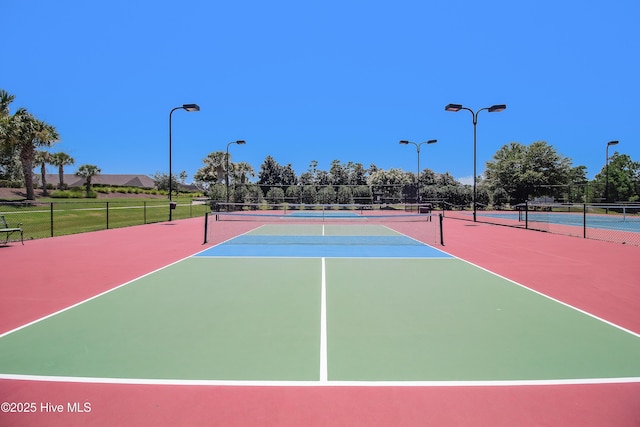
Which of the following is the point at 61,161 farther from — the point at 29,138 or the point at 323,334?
the point at 323,334

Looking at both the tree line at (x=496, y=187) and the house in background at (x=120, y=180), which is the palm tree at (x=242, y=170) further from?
the house in background at (x=120, y=180)

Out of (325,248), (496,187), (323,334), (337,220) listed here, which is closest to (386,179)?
(496,187)

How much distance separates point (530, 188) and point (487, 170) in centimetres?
1204

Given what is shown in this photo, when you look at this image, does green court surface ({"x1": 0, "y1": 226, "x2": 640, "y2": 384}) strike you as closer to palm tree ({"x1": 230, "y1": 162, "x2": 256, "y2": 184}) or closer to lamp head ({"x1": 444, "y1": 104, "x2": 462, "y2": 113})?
lamp head ({"x1": 444, "y1": 104, "x2": 462, "y2": 113})

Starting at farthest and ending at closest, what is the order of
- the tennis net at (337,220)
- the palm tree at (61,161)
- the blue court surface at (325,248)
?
the palm tree at (61,161), the tennis net at (337,220), the blue court surface at (325,248)

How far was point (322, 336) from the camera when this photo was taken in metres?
4.82

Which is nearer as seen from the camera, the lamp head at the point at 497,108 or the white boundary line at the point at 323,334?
the white boundary line at the point at 323,334

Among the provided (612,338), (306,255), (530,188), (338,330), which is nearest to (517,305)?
(612,338)

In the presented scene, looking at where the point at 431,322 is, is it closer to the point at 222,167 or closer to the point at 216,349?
the point at 216,349

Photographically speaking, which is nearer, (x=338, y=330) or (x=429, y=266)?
(x=338, y=330)

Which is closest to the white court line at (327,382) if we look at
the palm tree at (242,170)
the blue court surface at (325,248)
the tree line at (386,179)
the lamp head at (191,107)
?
the blue court surface at (325,248)

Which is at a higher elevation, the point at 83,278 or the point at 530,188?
the point at 530,188

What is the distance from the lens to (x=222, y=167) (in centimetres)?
8319

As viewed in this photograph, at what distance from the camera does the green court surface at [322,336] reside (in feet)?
12.8
